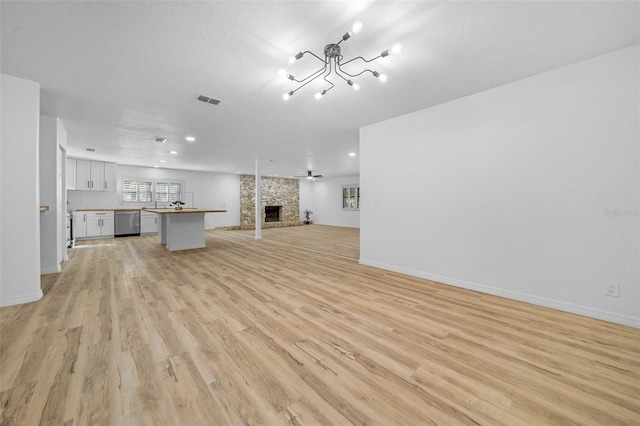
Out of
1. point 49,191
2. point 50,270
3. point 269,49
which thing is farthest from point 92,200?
point 269,49

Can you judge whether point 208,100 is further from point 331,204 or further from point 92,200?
point 331,204

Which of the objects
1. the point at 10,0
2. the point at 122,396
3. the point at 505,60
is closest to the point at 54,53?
the point at 10,0

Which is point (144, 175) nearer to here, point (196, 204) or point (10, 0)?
point (196, 204)

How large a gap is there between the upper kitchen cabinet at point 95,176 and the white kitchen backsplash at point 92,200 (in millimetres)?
483

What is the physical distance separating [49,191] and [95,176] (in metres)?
4.61

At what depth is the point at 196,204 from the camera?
9719mm

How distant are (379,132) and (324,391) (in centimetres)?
372

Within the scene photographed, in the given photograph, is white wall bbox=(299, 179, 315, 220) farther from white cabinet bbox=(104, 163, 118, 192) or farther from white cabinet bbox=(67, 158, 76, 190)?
white cabinet bbox=(67, 158, 76, 190)

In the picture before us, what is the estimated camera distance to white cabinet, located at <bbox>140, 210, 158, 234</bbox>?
8055 mm

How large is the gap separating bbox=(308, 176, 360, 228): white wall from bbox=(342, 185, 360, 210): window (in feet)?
0.53

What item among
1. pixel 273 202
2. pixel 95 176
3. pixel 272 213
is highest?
pixel 95 176

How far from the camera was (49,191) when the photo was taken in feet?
12.2

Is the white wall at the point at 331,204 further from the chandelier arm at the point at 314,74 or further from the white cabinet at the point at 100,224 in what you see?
the chandelier arm at the point at 314,74

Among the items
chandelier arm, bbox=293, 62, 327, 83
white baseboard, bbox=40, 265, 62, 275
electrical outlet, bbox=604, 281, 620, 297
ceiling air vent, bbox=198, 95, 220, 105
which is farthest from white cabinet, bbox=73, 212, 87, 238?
electrical outlet, bbox=604, 281, 620, 297
